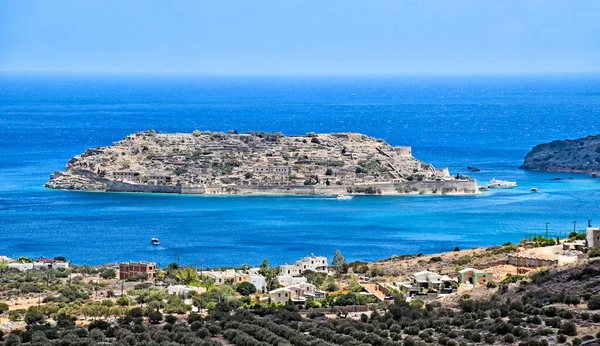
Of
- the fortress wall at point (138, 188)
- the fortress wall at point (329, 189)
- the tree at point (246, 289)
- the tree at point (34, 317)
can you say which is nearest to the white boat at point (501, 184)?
the fortress wall at point (329, 189)

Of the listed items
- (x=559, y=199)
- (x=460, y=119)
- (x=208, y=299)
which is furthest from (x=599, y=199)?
(x=460, y=119)

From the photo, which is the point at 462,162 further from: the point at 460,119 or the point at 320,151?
the point at 460,119

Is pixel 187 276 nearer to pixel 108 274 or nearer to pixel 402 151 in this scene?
pixel 108 274

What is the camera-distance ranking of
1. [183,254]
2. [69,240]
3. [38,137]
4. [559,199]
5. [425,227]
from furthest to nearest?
1. [38,137]
2. [559,199]
3. [425,227]
4. [69,240]
5. [183,254]

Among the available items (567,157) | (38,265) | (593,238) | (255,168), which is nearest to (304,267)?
(38,265)

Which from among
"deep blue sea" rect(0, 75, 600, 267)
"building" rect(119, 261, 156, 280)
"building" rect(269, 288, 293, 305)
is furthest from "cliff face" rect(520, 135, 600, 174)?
"building" rect(269, 288, 293, 305)

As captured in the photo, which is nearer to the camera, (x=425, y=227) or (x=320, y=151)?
(x=425, y=227)

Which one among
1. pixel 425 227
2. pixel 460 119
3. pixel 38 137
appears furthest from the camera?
pixel 460 119
